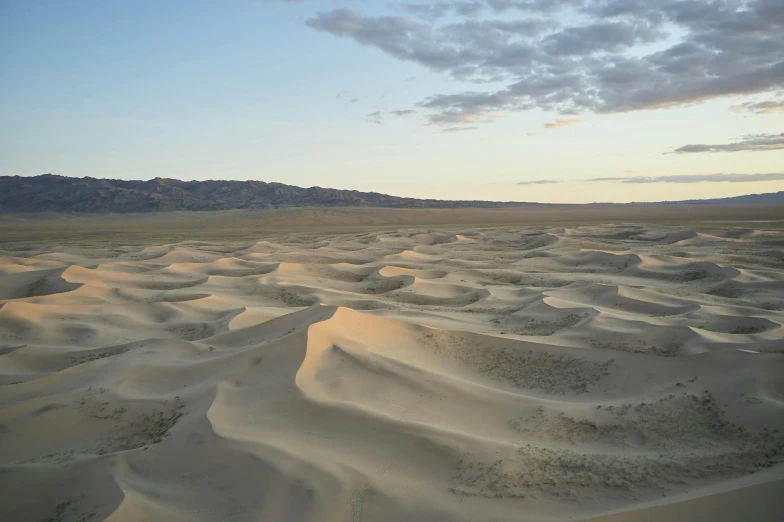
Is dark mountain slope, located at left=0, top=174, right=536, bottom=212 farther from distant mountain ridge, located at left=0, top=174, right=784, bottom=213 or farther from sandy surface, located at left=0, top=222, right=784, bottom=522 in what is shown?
sandy surface, located at left=0, top=222, right=784, bottom=522

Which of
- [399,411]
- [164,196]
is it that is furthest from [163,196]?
[399,411]

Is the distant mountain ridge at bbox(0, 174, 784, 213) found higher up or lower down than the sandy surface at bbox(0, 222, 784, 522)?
higher up

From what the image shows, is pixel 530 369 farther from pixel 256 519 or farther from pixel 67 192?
pixel 67 192

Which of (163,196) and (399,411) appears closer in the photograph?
(399,411)

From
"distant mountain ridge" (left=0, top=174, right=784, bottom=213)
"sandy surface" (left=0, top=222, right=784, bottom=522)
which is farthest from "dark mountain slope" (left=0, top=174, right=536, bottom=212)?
"sandy surface" (left=0, top=222, right=784, bottom=522)

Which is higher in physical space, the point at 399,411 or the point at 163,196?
the point at 163,196

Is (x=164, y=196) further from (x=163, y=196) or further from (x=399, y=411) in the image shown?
(x=399, y=411)

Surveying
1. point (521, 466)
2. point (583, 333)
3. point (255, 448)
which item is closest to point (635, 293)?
point (583, 333)
